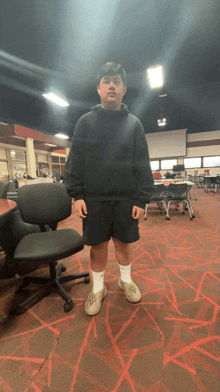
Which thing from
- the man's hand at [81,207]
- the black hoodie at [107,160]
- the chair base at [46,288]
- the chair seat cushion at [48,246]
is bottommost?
the chair base at [46,288]

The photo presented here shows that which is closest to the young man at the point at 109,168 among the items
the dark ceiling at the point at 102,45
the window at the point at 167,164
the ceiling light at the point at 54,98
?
the dark ceiling at the point at 102,45

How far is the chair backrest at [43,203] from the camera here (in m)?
1.55

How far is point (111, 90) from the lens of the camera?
1143mm

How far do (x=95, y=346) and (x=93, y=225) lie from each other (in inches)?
28.6

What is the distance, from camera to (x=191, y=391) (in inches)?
33.0

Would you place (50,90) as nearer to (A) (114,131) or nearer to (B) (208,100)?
(A) (114,131)

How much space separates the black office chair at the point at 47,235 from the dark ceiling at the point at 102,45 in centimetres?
285

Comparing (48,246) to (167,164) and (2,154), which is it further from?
(167,164)

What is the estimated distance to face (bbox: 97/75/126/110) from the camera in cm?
114

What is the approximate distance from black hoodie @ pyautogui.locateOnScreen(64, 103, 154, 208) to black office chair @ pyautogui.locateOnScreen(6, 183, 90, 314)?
0.42 meters

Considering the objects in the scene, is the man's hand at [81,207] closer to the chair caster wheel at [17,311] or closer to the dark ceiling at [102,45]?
the chair caster wheel at [17,311]

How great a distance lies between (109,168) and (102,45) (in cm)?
339

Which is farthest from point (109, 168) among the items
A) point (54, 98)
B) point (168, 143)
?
point (168, 143)

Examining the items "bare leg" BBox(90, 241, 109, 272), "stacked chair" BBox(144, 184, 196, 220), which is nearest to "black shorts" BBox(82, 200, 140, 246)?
"bare leg" BBox(90, 241, 109, 272)
